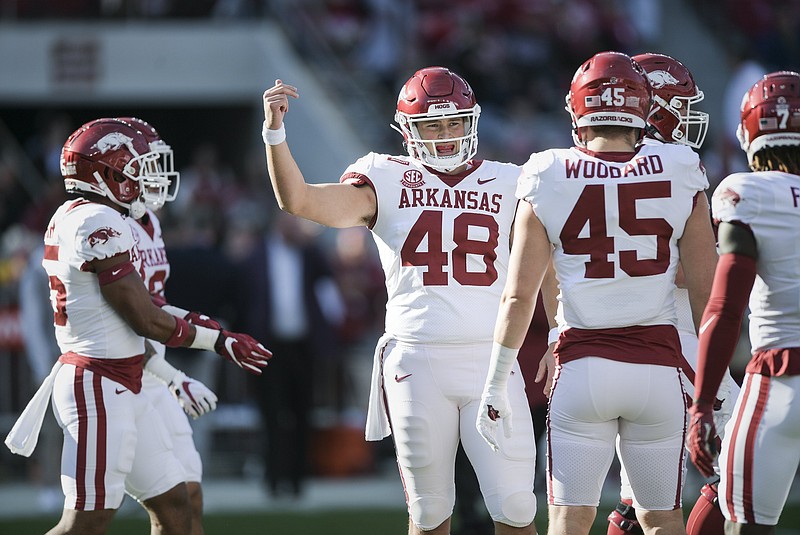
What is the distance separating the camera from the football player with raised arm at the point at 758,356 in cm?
393

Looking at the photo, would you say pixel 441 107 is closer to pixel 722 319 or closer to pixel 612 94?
pixel 612 94

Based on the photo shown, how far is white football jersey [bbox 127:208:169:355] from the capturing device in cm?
527

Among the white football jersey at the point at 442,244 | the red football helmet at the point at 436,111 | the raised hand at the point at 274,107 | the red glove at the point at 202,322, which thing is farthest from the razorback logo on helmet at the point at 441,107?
the red glove at the point at 202,322

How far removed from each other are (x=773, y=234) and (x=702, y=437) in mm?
660

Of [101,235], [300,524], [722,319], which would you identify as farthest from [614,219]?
[300,524]

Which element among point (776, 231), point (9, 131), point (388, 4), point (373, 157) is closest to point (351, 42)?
point (388, 4)

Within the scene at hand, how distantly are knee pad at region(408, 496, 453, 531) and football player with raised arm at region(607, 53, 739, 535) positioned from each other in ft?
2.20

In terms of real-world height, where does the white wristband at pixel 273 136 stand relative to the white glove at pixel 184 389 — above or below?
above

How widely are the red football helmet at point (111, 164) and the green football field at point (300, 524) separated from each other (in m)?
3.14

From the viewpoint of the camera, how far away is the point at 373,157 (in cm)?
487

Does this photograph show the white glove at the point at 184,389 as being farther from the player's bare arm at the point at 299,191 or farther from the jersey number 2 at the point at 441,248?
the jersey number 2 at the point at 441,248

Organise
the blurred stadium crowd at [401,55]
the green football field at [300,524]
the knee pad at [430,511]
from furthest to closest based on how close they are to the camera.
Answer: the blurred stadium crowd at [401,55]
the green football field at [300,524]
the knee pad at [430,511]

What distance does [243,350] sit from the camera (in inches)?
198

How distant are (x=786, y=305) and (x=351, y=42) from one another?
37.5 feet
